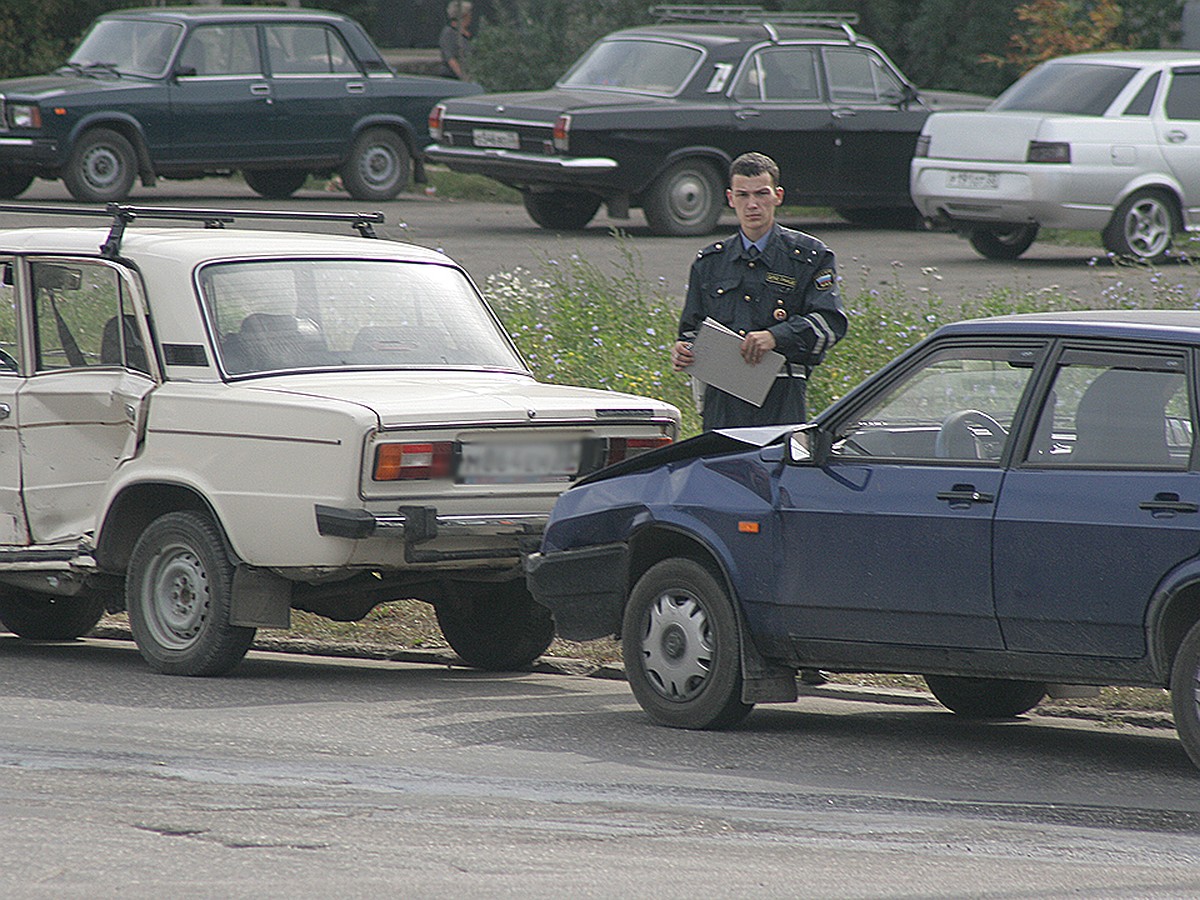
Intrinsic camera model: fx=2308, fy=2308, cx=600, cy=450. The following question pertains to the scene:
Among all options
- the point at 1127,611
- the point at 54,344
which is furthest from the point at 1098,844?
the point at 54,344

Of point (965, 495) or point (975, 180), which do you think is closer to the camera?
point (965, 495)

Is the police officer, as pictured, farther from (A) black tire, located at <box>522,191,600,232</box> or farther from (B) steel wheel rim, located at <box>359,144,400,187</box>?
(B) steel wheel rim, located at <box>359,144,400,187</box>

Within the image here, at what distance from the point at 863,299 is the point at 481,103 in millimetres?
9161

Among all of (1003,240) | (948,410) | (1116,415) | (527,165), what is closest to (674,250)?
(527,165)

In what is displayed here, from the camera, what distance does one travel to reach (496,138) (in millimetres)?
21500

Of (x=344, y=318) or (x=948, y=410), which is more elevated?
(x=948, y=410)

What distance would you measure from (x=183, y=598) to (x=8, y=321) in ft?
5.41

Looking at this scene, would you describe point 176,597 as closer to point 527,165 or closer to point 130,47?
point 527,165

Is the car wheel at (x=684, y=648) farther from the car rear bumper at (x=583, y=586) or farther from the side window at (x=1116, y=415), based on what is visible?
the side window at (x=1116, y=415)

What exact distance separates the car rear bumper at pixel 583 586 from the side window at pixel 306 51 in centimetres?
1674

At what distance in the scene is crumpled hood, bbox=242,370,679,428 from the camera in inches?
336

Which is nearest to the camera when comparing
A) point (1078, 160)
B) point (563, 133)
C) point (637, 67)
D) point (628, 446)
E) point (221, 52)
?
point (628, 446)

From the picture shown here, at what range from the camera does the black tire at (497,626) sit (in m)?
9.64

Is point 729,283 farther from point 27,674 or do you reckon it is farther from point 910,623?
point 27,674
